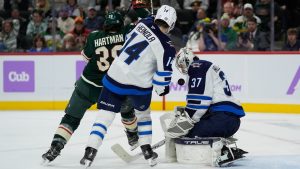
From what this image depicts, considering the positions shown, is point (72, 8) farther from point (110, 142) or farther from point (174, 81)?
point (110, 142)

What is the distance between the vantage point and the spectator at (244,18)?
1015cm

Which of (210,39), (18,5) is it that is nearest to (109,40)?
(210,39)

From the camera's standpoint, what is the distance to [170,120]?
579 cm

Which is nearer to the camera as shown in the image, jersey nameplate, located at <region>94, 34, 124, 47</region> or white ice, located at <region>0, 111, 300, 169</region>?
white ice, located at <region>0, 111, 300, 169</region>

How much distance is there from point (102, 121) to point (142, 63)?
0.54 metres

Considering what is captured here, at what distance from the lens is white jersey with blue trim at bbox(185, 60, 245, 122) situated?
17.7ft

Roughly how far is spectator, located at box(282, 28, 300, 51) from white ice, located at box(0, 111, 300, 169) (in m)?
1.00

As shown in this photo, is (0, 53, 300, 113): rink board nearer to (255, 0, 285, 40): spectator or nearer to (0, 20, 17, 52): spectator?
(0, 20, 17, 52): spectator

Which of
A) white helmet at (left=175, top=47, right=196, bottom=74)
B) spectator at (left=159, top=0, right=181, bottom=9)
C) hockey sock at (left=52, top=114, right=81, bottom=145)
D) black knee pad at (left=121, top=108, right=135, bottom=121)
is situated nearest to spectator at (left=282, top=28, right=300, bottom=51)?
spectator at (left=159, top=0, right=181, bottom=9)

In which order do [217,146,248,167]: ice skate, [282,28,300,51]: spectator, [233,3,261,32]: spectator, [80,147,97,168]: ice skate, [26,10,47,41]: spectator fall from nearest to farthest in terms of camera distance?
1. [80,147,97,168]: ice skate
2. [217,146,248,167]: ice skate
3. [282,28,300,51]: spectator
4. [233,3,261,32]: spectator
5. [26,10,47,41]: spectator

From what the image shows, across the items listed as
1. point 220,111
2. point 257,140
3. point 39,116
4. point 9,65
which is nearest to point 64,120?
point 220,111

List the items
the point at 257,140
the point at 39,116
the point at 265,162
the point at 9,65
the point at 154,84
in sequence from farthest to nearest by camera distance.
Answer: the point at 9,65 < the point at 39,116 < the point at 257,140 < the point at 265,162 < the point at 154,84

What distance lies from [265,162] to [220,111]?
1.89 ft

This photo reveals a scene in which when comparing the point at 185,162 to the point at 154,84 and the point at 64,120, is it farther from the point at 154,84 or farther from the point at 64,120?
the point at 64,120
